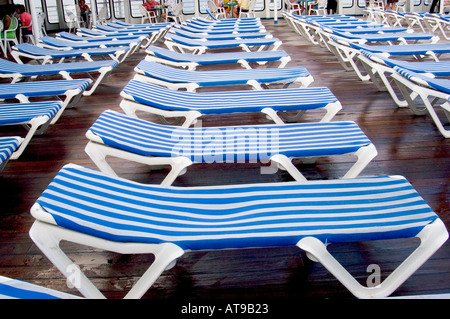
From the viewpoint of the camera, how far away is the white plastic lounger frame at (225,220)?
1.28 meters

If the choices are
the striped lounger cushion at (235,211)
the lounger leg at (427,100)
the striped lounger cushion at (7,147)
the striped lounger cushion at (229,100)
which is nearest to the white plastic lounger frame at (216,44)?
the lounger leg at (427,100)

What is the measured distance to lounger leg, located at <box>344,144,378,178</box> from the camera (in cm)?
193

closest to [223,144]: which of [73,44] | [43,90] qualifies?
[43,90]

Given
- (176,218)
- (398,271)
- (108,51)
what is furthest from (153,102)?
(108,51)

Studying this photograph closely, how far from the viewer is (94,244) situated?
136cm

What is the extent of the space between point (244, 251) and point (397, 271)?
634mm

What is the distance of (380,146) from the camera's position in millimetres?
2801

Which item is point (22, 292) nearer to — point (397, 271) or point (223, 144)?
point (397, 271)

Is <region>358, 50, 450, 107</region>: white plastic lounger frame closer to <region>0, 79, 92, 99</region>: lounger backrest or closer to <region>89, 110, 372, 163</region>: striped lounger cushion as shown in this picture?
<region>89, 110, 372, 163</region>: striped lounger cushion

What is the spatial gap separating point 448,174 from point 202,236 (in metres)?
1.63

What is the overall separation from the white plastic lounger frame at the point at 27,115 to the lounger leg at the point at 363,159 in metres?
1.81

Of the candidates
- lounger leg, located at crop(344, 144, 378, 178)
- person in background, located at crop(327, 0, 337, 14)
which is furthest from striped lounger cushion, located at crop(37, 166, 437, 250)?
person in background, located at crop(327, 0, 337, 14)

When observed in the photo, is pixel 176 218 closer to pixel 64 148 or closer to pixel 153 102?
pixel 153 102
